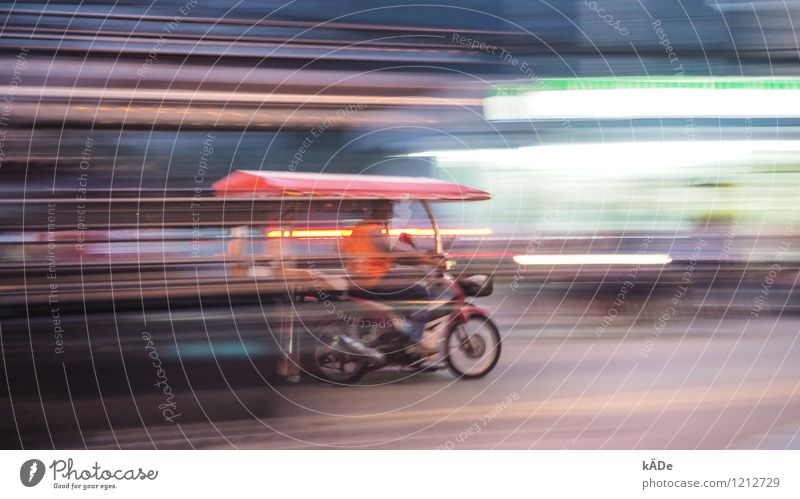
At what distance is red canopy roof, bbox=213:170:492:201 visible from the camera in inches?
116

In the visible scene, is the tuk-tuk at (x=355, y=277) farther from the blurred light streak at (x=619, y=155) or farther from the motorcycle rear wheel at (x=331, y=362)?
the blurred light streak at (x=619, y=155)

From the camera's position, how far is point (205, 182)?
2.94m

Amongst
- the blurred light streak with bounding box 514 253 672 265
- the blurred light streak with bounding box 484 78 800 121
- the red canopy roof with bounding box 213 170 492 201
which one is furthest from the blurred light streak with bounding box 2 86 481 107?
the blurred light streak with bounding box 514 253 672 265

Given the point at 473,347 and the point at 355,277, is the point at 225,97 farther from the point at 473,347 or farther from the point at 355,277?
the point at 473,347

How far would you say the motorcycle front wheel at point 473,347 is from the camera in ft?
10.0

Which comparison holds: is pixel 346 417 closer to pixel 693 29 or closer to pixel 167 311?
pixel 167 311

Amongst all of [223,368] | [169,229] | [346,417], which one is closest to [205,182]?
[169,229]

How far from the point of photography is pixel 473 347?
3055 millimetres

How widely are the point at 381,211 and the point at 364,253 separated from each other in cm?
16

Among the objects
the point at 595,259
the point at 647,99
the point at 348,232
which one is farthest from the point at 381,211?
the point at 647,99
